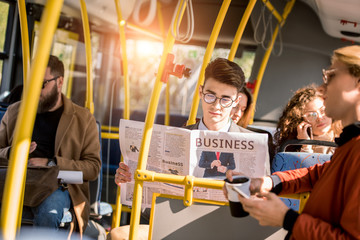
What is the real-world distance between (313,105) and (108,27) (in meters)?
4.23

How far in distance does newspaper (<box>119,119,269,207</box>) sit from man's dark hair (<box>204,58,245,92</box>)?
0.59 meters

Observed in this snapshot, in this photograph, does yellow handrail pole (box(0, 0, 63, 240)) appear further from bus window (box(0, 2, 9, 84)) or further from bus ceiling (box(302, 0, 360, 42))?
bus window (box(0, 2, 9, 84))

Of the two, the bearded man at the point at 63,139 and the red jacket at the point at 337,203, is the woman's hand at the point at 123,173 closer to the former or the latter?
the bearded man at the point at 63,139

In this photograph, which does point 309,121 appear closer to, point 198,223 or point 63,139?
point 198,223

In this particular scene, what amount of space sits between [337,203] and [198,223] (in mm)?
785

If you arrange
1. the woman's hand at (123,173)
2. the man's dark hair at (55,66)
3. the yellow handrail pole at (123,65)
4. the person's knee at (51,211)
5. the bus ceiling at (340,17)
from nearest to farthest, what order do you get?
the woman's hand at (123,173), the person's knee at (51,211), the yellow handrail pole at (123,65), the man's dark hair at (55,66), the bus ceiling at (340,17)

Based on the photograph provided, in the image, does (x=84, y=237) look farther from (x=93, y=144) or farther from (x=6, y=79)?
(x=6, y=79)

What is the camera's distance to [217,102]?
8.54 feet

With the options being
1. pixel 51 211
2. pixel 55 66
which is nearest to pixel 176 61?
pixel 55 66

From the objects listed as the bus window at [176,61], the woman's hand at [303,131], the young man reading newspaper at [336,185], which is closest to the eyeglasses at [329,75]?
the young man reading newspaper at [336,185]

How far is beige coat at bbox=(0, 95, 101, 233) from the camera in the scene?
3246 mm

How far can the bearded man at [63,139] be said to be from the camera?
10.6 feet

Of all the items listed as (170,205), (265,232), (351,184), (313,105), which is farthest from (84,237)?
(351,184)

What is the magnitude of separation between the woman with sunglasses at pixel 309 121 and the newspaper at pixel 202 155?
4.55 feet
